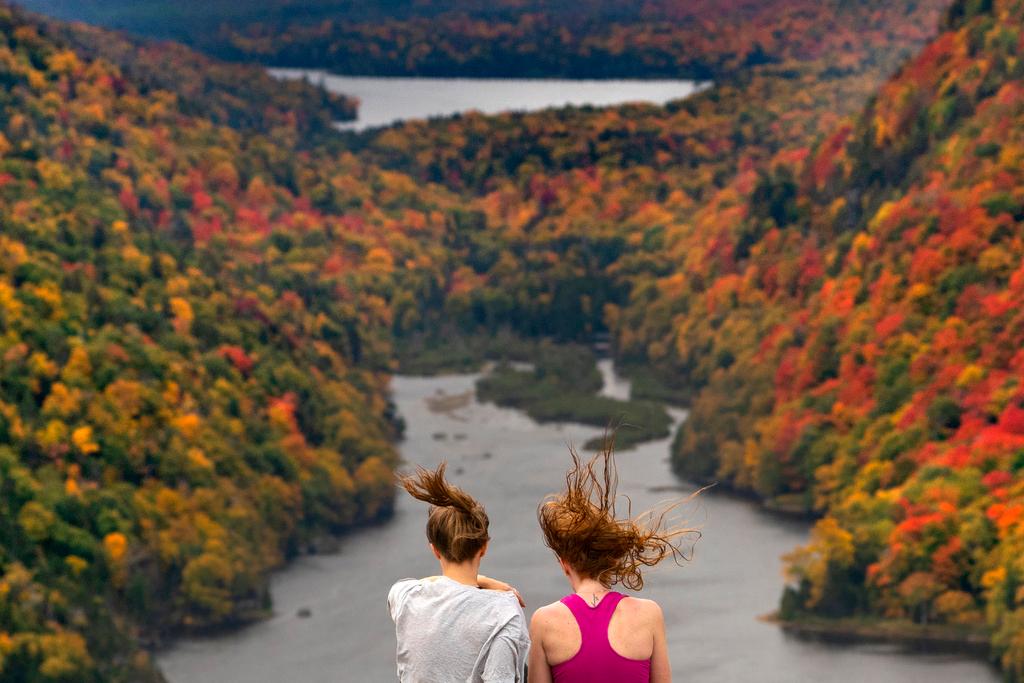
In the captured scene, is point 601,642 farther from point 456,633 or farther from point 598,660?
point 456,633

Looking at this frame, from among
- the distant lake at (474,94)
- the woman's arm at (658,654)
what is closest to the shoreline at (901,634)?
the woman's arm at (658,654)

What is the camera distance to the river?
49.0 m

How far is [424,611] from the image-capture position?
5594 mm

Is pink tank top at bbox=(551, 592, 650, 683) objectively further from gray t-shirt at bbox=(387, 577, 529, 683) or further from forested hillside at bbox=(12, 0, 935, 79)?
forested hillside at bbox=(12, 0, 935, 79)

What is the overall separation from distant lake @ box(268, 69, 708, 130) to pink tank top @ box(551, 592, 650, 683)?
95117mm

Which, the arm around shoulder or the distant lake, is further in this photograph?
the distant lake

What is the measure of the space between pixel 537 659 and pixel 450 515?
0.47 m

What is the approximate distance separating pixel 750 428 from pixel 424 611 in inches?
2312

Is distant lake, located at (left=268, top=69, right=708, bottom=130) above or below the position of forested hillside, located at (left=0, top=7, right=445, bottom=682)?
above

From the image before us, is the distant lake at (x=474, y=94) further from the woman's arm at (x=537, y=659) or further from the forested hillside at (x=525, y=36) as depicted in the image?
the woman's arm at (x=537, y=659)

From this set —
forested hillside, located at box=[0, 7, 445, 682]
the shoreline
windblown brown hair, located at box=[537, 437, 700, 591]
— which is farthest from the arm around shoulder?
the shoreline

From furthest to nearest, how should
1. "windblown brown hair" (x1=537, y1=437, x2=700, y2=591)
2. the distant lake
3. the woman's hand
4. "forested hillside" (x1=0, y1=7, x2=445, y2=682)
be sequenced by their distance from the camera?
1. the distant lake
2. "forested hillside" (x1=0, y1=7, x2=445, y2=682)
3. the woman's hand
4. "windblown brown hair" (x1=537, y1=437, x2=700, y2=591)

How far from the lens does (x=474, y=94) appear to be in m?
101

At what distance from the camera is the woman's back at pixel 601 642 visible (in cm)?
538
